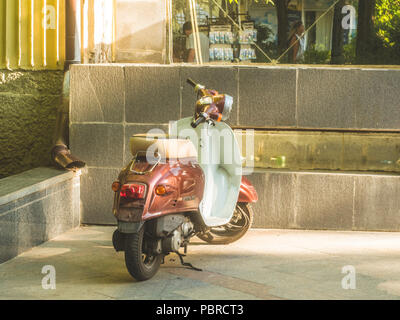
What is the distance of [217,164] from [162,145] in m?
1.16

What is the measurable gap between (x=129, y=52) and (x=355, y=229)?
353 cm

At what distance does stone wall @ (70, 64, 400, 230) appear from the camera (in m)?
7.58

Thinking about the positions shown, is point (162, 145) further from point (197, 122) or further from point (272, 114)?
point (272, 114)

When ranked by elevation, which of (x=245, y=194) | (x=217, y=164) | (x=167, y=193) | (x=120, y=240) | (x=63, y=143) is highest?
(x=63, y=143)

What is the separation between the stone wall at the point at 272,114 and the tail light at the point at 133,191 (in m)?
2.54

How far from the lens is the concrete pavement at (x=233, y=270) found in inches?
202

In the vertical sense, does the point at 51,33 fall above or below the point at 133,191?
above

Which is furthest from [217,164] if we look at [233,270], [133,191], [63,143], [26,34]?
[26,34]

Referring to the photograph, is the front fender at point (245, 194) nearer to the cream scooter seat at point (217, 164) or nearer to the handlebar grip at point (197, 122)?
the cream scooter seat at point (217, 164)

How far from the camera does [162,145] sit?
5426 mm

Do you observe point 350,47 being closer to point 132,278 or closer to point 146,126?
point 146,126

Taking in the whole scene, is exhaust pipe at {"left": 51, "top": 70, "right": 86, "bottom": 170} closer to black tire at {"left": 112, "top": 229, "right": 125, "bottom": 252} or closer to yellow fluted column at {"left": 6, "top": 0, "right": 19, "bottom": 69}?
yellow fluted column at {"left": 6, "top": 0, "right": 19, "bottom": 69}

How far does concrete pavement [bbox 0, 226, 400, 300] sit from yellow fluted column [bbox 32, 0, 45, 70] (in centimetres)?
232

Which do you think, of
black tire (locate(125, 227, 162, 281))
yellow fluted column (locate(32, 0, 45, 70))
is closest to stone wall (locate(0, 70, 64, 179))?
yellow fluted column (locate(32, 0, 45, 70))
